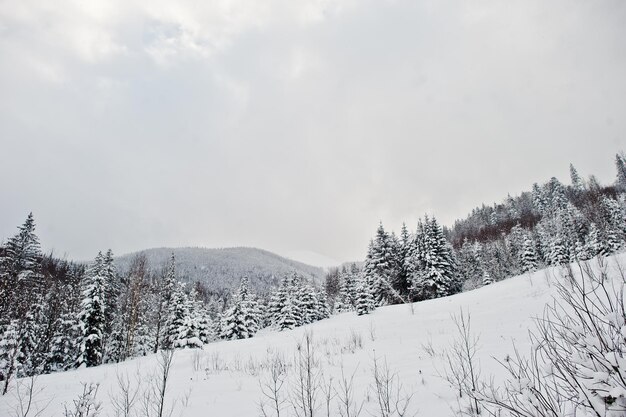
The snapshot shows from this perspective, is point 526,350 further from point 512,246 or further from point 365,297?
point 512,246

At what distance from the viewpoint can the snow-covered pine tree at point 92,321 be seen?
26.9 m

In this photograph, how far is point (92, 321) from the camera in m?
27.3

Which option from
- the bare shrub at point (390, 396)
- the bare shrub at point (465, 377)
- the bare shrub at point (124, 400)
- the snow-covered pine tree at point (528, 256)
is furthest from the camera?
the snow-covered pine tree at point (528, 256)

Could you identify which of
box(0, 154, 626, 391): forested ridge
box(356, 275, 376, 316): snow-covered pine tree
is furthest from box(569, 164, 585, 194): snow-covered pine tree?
box(356, 275, 376, 316): snow-covered pine tree

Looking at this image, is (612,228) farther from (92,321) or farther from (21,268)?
(21,268)

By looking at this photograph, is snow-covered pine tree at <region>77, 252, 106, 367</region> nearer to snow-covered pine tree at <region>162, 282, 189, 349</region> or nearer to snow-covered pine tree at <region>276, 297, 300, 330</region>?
snow-covered pine tree at <region>162, 282, 189, 349</region>

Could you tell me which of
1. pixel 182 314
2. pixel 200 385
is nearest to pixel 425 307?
pixel 200 385

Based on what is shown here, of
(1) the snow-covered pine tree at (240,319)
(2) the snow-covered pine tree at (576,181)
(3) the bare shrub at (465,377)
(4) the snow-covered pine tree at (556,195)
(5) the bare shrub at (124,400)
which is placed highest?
(2) the snow-covered pine tree at (576,181)

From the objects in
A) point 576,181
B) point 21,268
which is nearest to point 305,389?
point 21,268

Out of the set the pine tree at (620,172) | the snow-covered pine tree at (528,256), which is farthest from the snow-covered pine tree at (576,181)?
the snow-covered pine tree at (528,256)

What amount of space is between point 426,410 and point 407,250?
4021 cm

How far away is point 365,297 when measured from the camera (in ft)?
122

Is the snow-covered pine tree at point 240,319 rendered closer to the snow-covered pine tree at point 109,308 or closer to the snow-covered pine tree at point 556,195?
the snow-covered pine tree at point 109,308

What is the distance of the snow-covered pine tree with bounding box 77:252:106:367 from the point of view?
88.1ft
